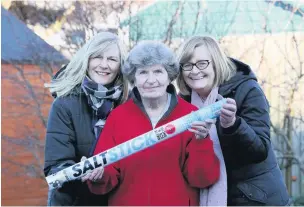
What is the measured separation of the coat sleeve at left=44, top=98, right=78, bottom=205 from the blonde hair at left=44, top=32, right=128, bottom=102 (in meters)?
0.11

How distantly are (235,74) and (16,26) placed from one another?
15.2ft

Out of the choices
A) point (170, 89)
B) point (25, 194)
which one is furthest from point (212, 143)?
point (25, 194)

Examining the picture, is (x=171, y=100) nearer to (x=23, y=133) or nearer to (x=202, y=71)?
(x=202, y=71)

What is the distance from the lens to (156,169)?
9.33ft

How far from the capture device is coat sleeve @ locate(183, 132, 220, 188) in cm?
277

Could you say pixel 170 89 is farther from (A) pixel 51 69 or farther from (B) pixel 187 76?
(A) pixel 51 69

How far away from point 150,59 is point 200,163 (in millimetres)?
658

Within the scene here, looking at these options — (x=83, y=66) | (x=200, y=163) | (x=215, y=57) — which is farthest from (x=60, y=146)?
(x=215, y=57)

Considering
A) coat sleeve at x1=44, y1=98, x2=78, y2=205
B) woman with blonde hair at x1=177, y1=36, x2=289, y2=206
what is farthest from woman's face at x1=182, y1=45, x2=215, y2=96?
coat sleeve at x1=44, y1=98, x2=78, y2=205

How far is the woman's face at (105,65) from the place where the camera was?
308cm

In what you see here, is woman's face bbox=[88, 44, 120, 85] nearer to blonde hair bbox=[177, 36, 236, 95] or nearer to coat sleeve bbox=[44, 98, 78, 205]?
coat sleeve bbox=[44, 98, 78, 205]

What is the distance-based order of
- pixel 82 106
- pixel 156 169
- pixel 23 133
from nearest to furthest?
1. pixel 156 169
2. pixel 82 106
3. pixel 23 133

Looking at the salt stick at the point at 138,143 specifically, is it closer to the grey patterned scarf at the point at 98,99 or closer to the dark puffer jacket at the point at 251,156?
the dark puffer jacket at the point at 251,156

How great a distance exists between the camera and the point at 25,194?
26.1ft
